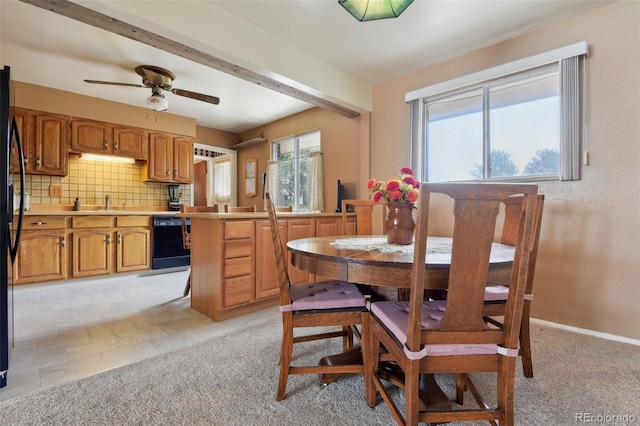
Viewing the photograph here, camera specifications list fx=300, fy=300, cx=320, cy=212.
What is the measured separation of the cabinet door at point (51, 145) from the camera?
383 centimetres

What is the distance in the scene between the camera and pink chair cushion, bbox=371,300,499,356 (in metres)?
1.08

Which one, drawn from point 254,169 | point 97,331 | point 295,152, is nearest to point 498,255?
point 97,331

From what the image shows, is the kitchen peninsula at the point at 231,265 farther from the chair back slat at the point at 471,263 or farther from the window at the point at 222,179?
the window at the point at 222,179

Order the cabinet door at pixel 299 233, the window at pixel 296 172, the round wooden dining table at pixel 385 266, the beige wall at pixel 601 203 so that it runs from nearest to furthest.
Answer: the round wooden dining table at pixel 385 266 < the beige wall at pixel 601 203 < the cabinet door at pixel 299 233 < the window at pixel 296 172

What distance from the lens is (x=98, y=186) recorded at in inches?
179

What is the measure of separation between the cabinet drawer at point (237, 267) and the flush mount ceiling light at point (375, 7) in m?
2.12

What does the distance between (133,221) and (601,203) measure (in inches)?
205

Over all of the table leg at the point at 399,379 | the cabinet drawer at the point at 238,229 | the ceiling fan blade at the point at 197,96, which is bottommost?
the table leg at the point at 399,379

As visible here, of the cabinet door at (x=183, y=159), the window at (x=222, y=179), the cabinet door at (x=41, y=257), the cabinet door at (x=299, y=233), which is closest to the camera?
the cabinet door at (x=299, y=233)

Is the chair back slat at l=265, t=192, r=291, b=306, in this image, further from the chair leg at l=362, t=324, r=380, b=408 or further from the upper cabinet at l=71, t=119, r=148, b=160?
the upper cabinet at l=71, t=119, r=148, b=160

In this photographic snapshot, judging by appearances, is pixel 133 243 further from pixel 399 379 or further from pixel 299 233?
pixel 399 379

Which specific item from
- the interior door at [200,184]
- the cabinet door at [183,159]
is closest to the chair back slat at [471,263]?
the cabinet door at [183,159]

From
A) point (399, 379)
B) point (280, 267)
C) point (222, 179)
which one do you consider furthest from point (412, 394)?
point (222, 179)

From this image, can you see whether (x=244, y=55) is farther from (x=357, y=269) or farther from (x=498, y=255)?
(x=498, y=255)
